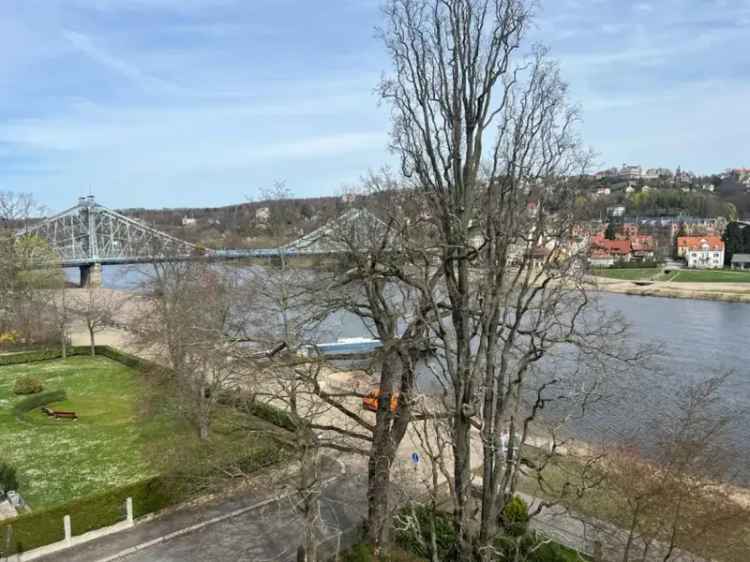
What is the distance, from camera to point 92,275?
7125 cm

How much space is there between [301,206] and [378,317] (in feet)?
42.7

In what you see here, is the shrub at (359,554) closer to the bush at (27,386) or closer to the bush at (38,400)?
the bush at (38,400)

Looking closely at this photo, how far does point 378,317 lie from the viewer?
368 inches

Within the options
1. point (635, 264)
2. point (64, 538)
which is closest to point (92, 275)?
point (635, 264)

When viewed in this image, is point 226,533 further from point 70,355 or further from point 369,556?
point 70,355

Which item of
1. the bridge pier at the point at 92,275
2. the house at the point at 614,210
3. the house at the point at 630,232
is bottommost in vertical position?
the bridge pier at the point at 92,275

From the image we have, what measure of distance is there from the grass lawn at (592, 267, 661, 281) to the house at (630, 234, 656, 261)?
22.0 feet

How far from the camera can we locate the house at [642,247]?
268ft

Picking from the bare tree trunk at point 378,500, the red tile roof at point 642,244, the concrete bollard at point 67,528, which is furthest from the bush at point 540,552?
the red tile roof at point 642,244

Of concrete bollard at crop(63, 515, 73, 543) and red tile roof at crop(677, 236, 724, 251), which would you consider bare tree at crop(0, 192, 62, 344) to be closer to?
concrete bollard at crop(63, 515, 73, 543)

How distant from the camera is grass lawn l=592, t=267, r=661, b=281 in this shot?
66688 mm

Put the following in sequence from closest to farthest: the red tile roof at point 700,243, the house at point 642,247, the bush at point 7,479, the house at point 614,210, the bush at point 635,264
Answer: the bush at point 7,479 → the house at point 614,210 → the bush at point 635,264 → the red tile roof at point 700,243 → the house at point 642,247

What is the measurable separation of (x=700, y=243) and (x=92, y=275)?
7475 centimetres

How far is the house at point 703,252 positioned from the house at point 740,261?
5.01ft
